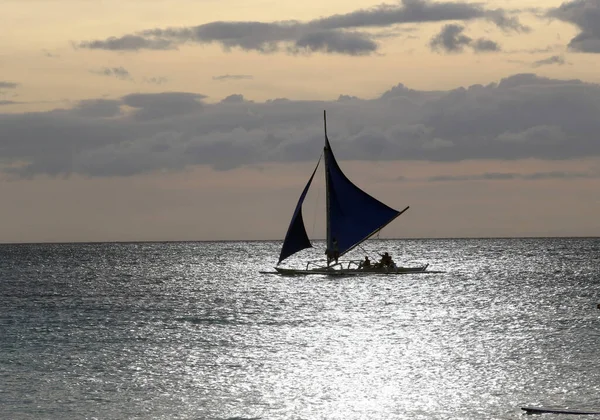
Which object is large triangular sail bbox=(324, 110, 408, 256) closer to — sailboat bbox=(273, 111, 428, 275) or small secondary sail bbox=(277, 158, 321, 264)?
sailboat bbox=(273, 111, 428, 275)

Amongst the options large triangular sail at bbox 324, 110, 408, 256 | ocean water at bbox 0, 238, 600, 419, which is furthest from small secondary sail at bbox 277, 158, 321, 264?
ocean water at bbox 0, 238, 600, 419

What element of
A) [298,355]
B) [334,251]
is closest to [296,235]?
[334,251]

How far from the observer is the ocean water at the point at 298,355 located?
31188 millimetres

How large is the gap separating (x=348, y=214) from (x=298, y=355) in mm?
38893

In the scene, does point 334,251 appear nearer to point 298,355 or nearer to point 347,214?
point 347,214

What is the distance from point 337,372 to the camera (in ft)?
122

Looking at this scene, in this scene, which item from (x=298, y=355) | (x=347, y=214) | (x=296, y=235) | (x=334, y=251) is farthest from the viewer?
(x=334, y=251)

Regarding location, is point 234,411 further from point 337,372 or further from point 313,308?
point 313,308

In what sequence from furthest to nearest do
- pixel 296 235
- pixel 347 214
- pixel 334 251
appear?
pixel 334 251 → pixel 347 214 → pixel 296 235

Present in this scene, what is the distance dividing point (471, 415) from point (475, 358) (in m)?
11.8

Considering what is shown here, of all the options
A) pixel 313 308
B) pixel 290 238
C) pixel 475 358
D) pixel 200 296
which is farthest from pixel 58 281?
pixel 475 358

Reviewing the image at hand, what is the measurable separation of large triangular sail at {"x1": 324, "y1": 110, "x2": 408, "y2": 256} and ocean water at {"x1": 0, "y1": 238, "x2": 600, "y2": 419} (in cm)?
456

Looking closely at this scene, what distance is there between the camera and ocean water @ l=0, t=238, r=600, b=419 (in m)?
31.2

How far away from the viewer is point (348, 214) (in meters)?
80.2
